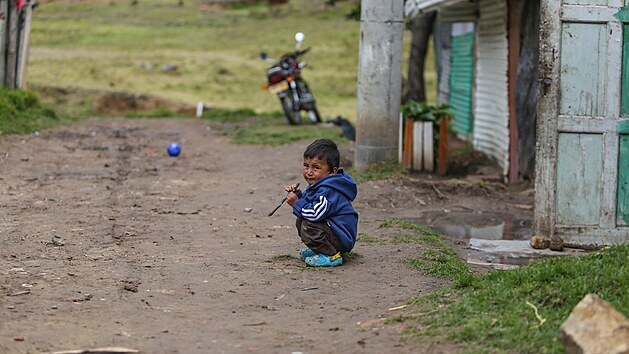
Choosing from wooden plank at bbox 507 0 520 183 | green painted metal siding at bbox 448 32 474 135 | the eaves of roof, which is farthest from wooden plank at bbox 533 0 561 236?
green painted metal siding at bbox 448 32 474 135

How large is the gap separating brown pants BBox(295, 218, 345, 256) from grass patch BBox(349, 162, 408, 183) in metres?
4.09

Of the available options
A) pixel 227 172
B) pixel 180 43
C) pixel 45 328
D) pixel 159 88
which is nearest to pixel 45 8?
pixel 180 43

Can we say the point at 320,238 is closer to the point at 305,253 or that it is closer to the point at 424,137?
the point at 305,253

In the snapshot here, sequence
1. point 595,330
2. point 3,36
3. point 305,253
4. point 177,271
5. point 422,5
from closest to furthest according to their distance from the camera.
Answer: point 595,330 → point 177,271 → point 305,253 → point 422,5 → point 3,36

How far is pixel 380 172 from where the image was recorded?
Answer: 11508mm

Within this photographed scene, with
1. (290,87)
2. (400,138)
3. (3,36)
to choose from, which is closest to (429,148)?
(400,138)

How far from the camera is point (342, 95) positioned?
23734 mm

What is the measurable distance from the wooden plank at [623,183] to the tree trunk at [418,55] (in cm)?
1170

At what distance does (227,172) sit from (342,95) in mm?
11603

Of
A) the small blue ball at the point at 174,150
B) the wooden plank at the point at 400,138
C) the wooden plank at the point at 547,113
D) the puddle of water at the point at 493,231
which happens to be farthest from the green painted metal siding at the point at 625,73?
the small blue ball at the point at 174,150

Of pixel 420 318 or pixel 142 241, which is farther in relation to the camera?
pixel 142 241

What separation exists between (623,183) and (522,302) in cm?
272

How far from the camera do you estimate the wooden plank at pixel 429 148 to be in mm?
12797

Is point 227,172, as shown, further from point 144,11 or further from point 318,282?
point 144,11
